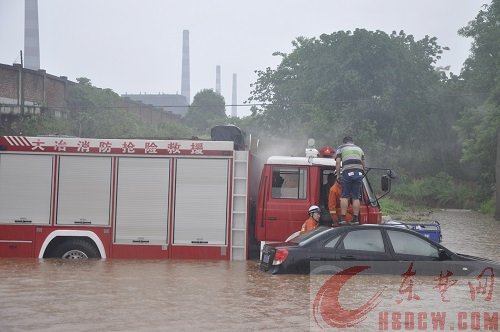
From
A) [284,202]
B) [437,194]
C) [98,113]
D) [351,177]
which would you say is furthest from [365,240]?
[98,113]

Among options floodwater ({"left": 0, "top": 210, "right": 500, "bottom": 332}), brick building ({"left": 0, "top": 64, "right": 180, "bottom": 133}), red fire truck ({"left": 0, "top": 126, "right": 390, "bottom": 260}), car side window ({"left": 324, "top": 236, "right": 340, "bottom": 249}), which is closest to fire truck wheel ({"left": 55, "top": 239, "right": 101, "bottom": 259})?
red fire truck ({"left": 0, "top": 126, "right": 390, "bottom": 260})

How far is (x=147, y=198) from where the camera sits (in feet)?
43.5

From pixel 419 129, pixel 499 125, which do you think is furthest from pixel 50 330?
pixel 419 129

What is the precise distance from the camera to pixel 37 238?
1296cm

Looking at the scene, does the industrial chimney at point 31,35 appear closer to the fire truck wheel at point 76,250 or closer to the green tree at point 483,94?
the green tree at point 483,94

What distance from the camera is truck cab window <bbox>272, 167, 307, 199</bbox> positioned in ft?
42.0

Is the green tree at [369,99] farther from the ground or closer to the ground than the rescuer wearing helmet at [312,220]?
farther from the ground

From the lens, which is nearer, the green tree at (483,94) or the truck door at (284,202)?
the truck door at (284,202)

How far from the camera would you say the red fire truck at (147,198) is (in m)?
12.8

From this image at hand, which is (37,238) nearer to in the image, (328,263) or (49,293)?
(49,293)

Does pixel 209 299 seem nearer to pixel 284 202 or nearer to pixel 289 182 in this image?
pixel 284 202

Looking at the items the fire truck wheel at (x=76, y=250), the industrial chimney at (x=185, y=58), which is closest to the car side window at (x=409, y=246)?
the fire truck wheel at (x=76, y=250)

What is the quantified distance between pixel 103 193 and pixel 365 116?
121 feet

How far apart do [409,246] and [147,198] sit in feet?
16.3
